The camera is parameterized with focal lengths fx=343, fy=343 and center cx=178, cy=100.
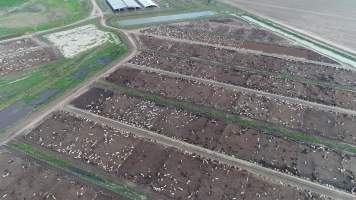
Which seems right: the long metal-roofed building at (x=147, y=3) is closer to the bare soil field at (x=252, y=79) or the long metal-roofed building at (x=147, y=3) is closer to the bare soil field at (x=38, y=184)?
the bare soil field at (x=252, y=79)

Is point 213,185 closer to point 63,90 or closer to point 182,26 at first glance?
point 63,90

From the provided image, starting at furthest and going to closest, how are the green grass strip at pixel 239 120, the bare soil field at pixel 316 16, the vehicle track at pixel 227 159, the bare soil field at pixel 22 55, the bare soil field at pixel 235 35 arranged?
the bare soil field at pixel 316 16, the bare soil field at pixel 235 35, the bare soil field at pixel 22 55, the green grass strip at pixel 239 120, the vehicle track at pixel 227 159

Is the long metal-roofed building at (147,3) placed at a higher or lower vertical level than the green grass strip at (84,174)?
higher

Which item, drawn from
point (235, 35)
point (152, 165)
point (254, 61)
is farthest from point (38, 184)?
point (235, 35)

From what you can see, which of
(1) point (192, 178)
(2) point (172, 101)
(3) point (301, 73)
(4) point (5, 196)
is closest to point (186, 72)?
(2) point (172, 101)

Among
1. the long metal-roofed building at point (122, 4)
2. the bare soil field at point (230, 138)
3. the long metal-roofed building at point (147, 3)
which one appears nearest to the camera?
the bare soil field at point (230, 138)

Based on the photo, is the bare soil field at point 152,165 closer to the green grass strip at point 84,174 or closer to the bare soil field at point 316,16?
the green grass strip at point 84,174

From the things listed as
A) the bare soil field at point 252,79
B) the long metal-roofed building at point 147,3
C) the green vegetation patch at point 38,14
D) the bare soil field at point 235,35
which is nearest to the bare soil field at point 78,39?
the green vegetation patch at point 38,14

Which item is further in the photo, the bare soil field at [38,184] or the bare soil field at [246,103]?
the bare soil field at [246,103]

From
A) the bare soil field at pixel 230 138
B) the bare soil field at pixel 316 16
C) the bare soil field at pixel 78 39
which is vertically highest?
the bare soil field at pixel 316 16
